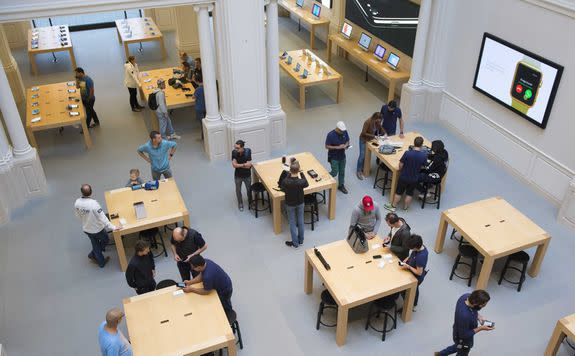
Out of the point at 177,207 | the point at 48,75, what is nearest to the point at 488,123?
the point at 177,207

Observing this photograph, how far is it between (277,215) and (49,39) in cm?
1072

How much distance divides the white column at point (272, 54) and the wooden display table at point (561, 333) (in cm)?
625

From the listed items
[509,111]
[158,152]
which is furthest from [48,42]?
[509,111]

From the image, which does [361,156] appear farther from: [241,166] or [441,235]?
[241,166]

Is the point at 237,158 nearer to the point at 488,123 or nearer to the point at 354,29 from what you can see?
the point at 488,123

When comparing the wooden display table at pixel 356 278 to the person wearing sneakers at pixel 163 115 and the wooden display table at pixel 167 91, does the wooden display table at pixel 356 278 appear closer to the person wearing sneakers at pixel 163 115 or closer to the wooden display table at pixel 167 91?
the person wearing sneakers at pixel 163 115

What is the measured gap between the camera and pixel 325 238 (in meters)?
8.38

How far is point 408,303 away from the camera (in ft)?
22.2

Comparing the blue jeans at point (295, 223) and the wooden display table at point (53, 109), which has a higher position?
the wooden display table at point (53, 109)

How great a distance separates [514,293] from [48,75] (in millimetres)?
12999

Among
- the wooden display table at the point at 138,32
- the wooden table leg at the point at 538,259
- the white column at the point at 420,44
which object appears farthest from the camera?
the wooden display table at the point at 138,32

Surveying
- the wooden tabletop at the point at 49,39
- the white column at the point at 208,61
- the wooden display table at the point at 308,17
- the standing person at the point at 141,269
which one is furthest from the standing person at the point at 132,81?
the standing person at the point at 141,269

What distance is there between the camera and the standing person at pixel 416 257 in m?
6.26

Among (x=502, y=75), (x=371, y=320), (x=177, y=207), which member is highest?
(x=502, y=75)
